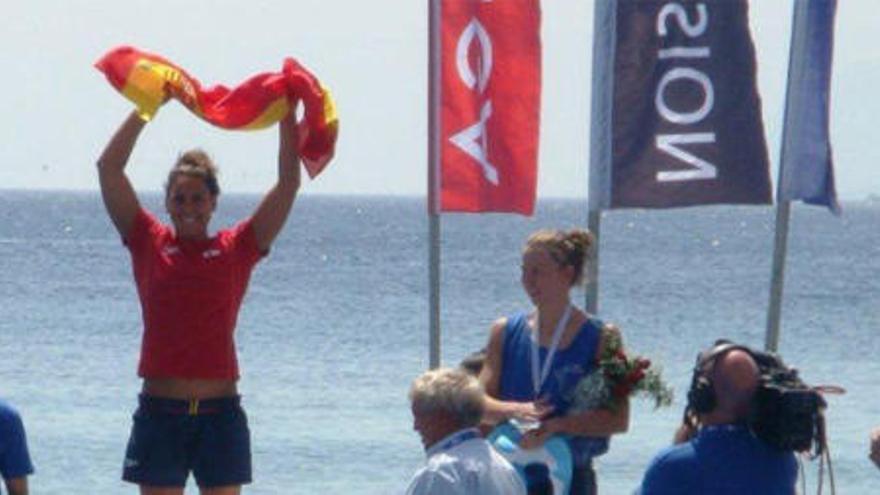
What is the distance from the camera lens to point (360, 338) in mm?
41406

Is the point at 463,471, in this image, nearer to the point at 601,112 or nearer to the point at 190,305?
the point at 190,305

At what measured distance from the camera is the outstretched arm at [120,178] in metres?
7.89

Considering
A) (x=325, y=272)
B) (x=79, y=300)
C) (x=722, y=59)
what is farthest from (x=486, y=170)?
(x=325, y=272)

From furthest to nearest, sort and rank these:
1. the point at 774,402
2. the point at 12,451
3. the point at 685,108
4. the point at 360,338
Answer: the point at 360,338 < the point at 685,108 < the point at 12,451 < the point at 774,402

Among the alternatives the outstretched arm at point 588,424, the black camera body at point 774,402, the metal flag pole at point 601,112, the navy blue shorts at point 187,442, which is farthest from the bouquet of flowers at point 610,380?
the metal flag pole at point 601,112

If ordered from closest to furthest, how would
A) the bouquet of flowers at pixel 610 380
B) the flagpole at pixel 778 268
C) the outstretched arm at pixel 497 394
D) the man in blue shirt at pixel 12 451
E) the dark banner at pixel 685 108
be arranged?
the man in blue shirt at pixel 12 451 → the outstretched arm at pixel 497 394 → the bouquet of flowers at pixel 610 380 → the dark banner at pixel 685 108 → the flagpole at pixel 778 268

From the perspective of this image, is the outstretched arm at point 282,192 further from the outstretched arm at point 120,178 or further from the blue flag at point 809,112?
the blue flag at point 809,112

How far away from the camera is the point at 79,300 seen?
52.4 m

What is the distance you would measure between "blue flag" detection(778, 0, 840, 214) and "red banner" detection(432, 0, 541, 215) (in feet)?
3.52

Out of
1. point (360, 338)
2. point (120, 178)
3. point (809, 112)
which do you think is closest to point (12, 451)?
point (120, 178)

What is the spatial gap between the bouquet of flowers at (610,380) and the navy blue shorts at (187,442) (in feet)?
3.45

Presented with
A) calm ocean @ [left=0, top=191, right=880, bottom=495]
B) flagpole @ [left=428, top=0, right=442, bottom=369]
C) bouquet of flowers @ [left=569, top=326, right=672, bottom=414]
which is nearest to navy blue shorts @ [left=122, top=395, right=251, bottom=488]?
bouquet of flowers @ [left=569, top=326, right=672, bottom=414]

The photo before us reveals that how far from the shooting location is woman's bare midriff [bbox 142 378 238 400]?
307 inches

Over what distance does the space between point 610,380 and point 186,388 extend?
1.30 m
